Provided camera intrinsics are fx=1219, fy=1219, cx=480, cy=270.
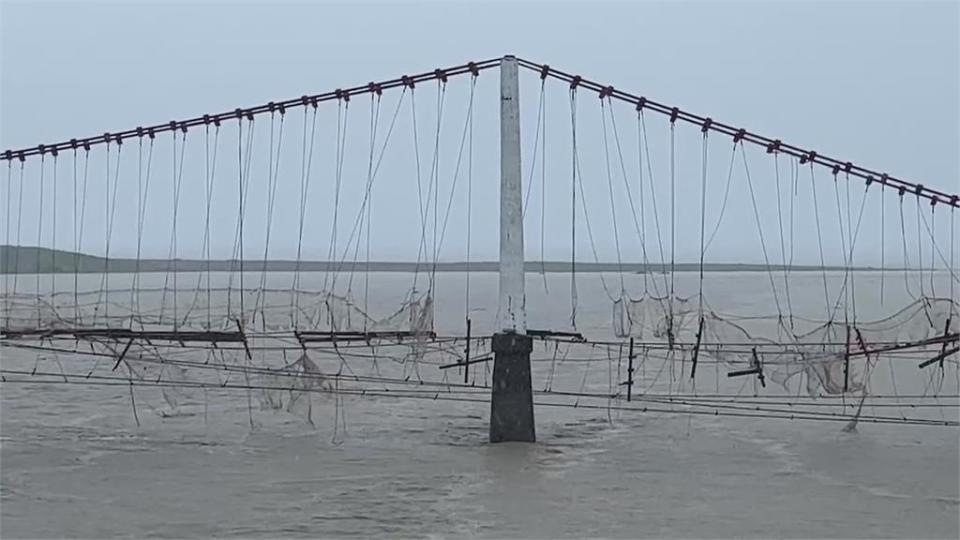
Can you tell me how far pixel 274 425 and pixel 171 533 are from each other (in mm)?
6176

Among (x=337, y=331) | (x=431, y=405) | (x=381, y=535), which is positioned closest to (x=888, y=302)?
(x=431, y=405)

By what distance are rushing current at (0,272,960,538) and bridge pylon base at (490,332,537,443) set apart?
216 mm

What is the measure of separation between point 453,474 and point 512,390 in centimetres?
147

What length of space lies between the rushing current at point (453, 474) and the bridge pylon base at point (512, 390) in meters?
0.22

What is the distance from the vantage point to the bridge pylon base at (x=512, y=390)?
13609mm

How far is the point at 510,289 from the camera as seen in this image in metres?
13.6

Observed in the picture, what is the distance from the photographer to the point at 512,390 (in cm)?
1377

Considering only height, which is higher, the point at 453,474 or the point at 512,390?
the point at 512,390

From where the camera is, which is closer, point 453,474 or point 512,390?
point 453,474

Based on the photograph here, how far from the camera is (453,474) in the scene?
12.7m

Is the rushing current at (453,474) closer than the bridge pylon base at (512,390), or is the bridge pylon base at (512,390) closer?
the rushing current at (453,474)

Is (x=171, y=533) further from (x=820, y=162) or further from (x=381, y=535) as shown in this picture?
(x=820, y=162)

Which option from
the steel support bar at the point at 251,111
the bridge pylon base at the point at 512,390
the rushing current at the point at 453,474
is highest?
the steel support bar at the point at 251,111

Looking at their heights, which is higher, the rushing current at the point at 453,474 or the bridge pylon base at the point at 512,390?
the bridge pylon base at the point at 512,390
